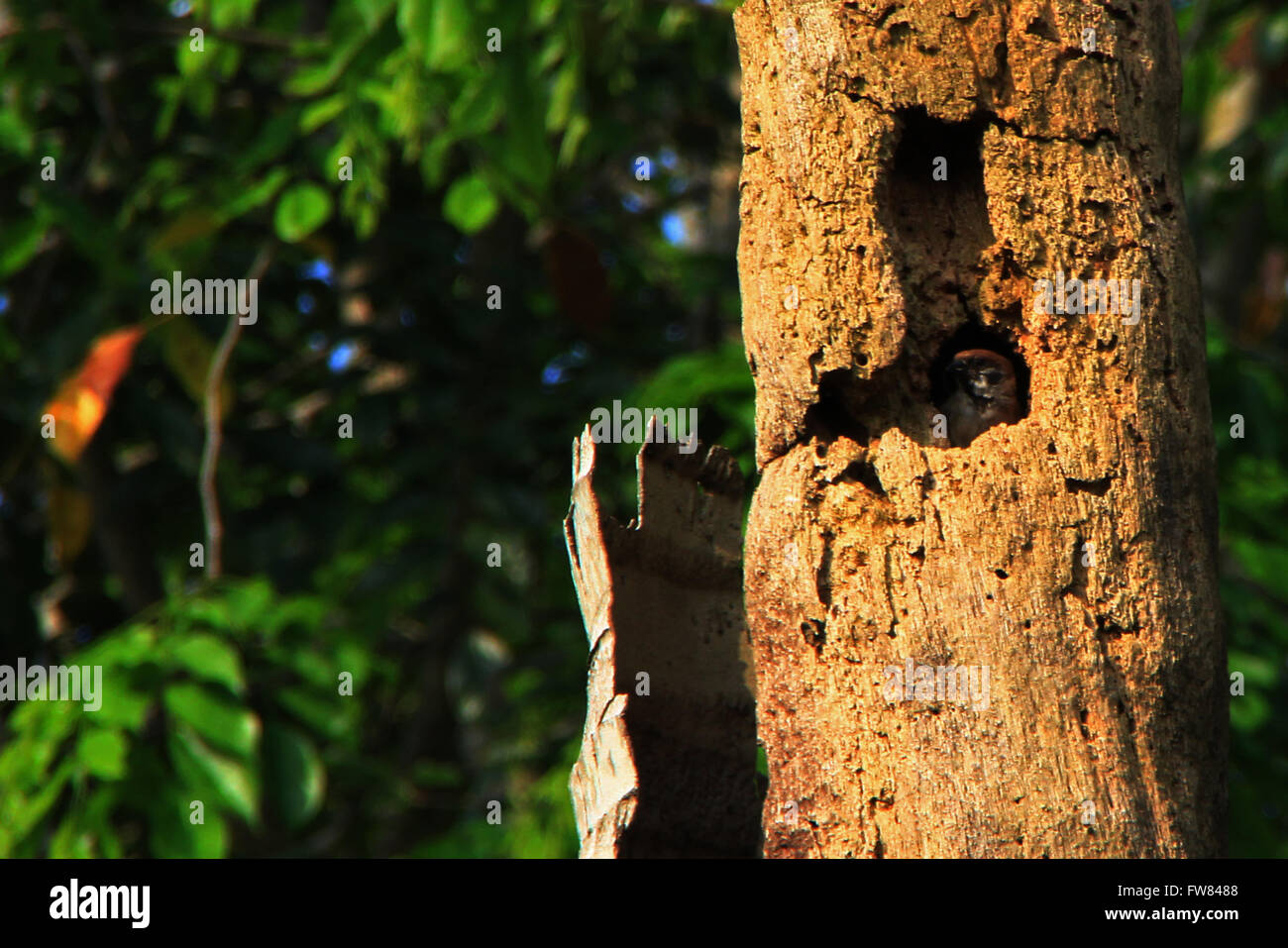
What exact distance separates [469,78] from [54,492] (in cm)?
239

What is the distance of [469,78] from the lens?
4.58m

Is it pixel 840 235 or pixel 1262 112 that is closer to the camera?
pixel 840 235

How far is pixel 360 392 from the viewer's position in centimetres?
606

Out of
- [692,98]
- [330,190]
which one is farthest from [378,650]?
[692,98]

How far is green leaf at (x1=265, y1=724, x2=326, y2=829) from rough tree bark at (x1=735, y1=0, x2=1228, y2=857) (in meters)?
2.27

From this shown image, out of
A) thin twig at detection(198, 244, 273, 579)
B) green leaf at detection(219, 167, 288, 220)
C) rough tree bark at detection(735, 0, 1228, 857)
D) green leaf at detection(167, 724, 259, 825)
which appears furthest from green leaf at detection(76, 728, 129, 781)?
rough tree bark at detection(735, 0, 1228, 857)

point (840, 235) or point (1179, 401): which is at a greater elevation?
point (840, 235)

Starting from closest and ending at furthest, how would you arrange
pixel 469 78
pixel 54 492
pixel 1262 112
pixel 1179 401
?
pixel 1179 401, pixel 469 78, pixel 54 492, pixel 1262 112

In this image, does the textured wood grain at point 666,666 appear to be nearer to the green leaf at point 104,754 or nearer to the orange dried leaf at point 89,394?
the green leaf at point 104,754

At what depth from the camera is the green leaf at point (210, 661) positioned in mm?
4184

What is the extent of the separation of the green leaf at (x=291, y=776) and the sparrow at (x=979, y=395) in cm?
262

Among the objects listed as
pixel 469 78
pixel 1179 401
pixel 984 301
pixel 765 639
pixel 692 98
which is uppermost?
pixel 692 98

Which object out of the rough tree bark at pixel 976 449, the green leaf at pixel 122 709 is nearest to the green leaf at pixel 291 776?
the green leaf at pixel 122 709
